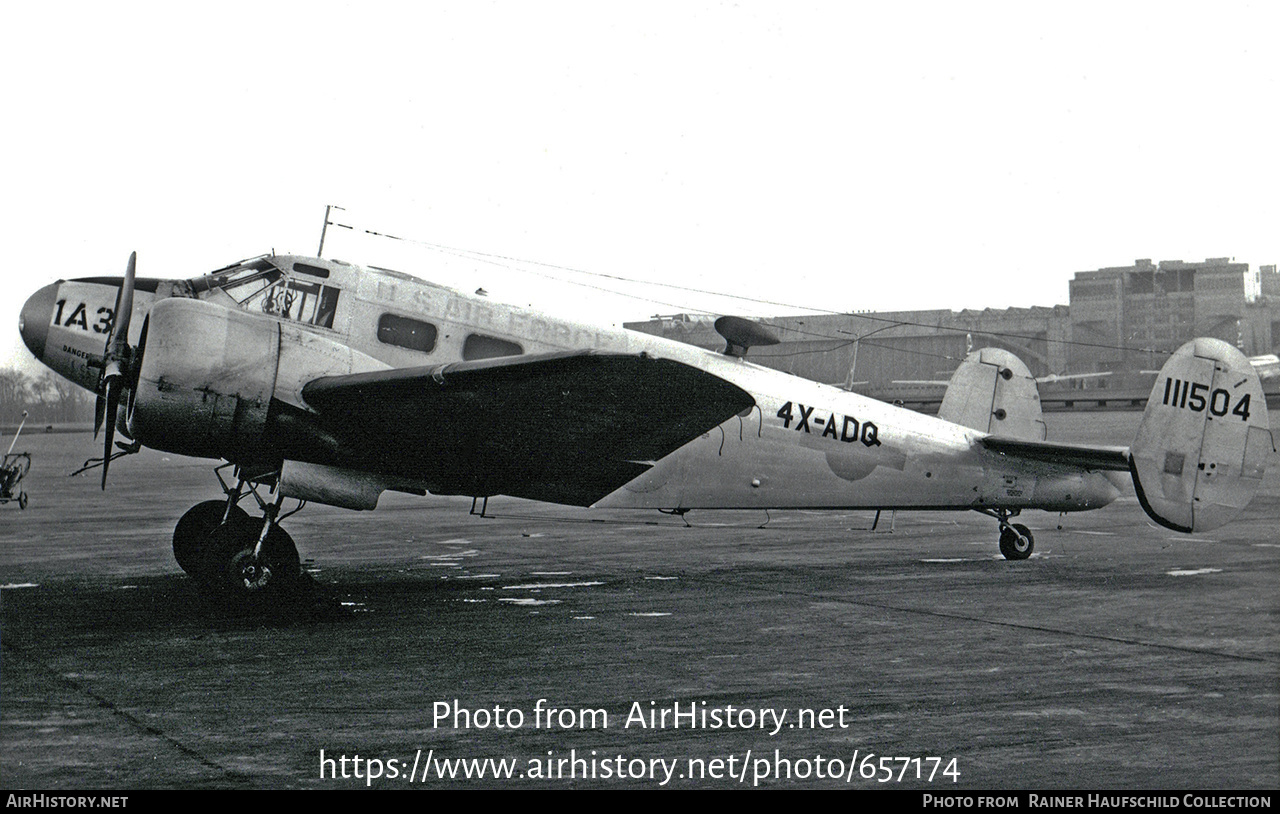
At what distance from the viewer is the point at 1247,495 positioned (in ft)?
37.4

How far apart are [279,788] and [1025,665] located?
4821 mm

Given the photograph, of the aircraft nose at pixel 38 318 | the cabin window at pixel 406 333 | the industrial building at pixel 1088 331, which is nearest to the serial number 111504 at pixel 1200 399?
the cabin window at pixel 406 333

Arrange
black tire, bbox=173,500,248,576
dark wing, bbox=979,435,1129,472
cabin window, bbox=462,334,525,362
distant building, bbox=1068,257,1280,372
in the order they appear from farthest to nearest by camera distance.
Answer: distant building, bbox=1068,257,1280,372 < dark wing, bbox=979,435,1129,472 < black tire, bbox=173,500,248,576 < cabin window, bbox=462,334,525,362

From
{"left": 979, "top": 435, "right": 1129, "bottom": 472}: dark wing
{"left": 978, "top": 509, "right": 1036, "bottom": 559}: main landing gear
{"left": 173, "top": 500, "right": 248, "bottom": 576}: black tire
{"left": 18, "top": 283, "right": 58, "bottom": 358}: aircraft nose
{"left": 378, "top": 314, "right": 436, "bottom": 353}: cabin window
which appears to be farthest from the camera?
{"left": 978, "top": 509, "right": 1036, "bottom": 559}: main landing gear

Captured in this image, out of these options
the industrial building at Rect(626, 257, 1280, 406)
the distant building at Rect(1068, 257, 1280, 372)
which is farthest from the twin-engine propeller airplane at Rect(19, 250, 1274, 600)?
the distant building at Rect(1068, 257, 1280, 372)

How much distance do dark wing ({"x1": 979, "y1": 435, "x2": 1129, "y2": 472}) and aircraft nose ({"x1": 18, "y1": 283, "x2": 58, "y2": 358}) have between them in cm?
983

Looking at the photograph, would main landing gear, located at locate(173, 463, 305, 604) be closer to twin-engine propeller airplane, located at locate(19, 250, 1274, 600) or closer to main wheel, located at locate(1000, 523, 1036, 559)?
twin-engine propeller airplane, located at locate(19, 250, 1274, 600)

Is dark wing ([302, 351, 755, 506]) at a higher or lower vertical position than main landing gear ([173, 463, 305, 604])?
higher

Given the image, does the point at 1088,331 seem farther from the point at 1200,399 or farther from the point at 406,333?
the point at 406,333

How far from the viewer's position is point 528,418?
930cm

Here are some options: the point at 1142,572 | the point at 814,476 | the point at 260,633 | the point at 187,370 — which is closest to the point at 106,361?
the point at 187,370

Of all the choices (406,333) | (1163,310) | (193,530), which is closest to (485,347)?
(406,333)

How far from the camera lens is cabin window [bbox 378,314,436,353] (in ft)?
34.7
